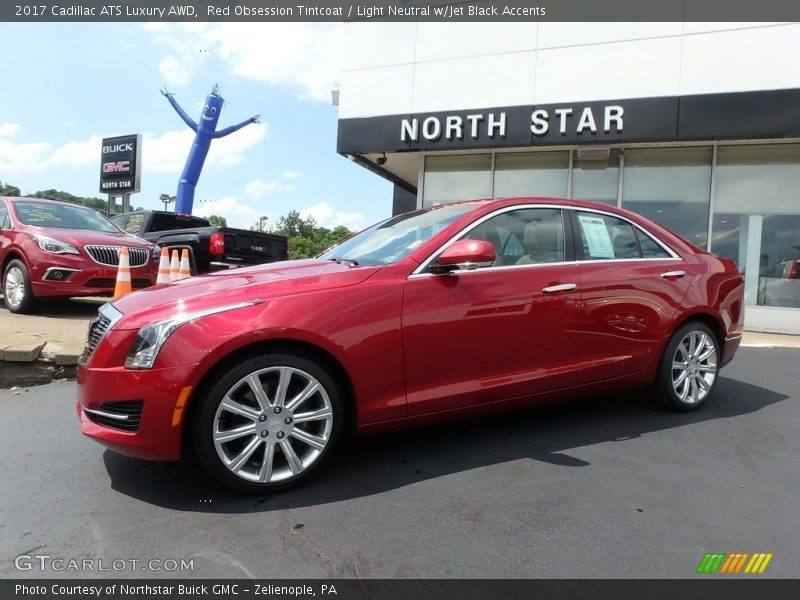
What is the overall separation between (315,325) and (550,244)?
68.8 inches

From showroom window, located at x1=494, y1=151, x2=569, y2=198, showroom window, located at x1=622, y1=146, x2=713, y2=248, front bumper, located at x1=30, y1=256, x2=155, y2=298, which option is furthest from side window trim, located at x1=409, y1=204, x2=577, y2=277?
showroom window, located at x1=622, y1=146, x2=713, y2=248

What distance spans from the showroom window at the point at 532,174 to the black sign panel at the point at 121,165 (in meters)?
17.9

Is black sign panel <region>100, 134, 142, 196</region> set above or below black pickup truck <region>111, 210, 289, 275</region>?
above

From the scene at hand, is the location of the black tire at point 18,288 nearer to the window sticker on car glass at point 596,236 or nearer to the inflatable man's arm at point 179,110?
the window sticker on car glass at point 596,236

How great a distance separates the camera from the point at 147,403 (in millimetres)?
2391

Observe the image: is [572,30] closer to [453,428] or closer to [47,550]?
[453,428]

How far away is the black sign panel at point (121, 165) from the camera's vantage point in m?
23.0

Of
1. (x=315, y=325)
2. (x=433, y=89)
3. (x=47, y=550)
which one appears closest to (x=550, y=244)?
(x=315, y=325)

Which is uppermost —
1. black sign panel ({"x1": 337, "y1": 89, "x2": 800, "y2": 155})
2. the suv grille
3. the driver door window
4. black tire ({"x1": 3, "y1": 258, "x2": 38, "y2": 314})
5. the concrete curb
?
black sign panel ({"x1": 337, "y1": 89, "x2": 800, "y2": 155})

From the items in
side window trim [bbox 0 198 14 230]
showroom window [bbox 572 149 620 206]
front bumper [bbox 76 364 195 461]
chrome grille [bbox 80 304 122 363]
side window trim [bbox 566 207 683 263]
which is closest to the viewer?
front bumper [bbox 76 364 195 461]

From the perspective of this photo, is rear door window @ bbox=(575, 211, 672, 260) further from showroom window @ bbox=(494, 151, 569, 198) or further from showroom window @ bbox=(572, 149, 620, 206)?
showroom window @ bbox=(494, 151, 569, 198)

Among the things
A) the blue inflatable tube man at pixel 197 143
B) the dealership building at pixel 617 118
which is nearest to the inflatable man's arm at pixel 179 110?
the blue inflatable tube man at pixel 197 143

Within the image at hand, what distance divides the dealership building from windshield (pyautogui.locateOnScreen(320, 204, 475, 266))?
23.4 ft

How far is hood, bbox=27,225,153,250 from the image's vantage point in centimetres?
648
